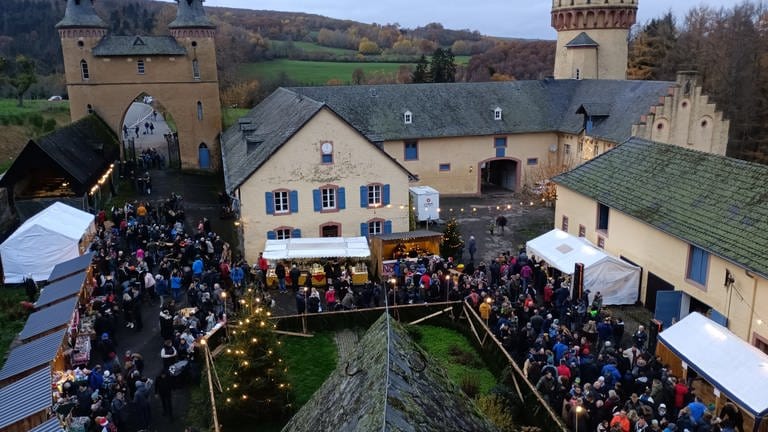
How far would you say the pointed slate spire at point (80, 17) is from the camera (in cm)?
4344

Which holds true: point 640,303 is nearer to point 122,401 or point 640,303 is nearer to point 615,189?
point 615,189

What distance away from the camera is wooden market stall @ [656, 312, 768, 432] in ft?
46.0

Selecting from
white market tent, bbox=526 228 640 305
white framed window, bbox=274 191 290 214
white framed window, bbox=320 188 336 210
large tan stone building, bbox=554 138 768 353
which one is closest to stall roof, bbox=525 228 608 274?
white market tent, bbox=526 228 640 305

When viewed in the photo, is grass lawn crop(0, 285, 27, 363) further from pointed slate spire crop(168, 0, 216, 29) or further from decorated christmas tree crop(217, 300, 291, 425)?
pointed slate spire crop(168, 0, 216, 29)

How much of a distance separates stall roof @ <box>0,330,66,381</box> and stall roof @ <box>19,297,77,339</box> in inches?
18.5

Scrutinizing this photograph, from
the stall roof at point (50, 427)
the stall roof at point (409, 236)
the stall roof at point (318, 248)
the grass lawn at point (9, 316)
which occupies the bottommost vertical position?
the grass lawn at point (9, 316)

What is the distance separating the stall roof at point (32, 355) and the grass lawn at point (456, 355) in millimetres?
8924

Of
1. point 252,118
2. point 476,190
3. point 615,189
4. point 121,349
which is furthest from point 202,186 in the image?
point 615,189

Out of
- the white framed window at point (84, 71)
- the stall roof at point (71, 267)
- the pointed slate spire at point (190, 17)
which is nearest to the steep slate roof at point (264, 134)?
the stall roof at point (71, 267)

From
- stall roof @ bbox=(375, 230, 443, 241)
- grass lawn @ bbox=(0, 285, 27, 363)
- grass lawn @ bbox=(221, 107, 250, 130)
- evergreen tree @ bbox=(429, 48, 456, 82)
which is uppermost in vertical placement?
evergreen tree @ bbox=(429, 48, 456, 82)

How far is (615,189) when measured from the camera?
2478 centimetres

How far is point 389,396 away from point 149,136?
223 feet

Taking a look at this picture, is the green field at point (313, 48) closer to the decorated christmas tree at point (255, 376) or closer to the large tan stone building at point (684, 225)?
the large tan stone building at point (684, 225)

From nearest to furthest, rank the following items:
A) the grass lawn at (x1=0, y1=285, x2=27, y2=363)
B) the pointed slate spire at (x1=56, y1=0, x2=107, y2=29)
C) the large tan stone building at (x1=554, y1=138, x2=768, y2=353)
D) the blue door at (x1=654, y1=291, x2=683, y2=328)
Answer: the large tan stone building at (x1=554, y1=138, x2=768, y2=353) → the grass lawn at (x1=0, y1=285, x2=27, y2=363) → the blue door at (x1=654, y1=291, x2=683, y2=328) → the pointed slate spire at (x1=56, y1=0, x2=107, y2=29)
